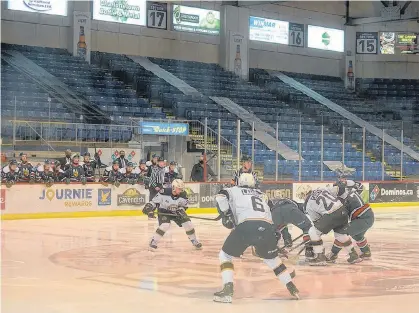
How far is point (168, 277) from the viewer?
862 cm

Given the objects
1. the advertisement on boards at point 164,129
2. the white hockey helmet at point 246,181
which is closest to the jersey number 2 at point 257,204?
→ the white hockey helmet at point 246,181

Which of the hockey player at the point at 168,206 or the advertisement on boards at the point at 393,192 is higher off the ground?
the hockey player at the point at 168,206

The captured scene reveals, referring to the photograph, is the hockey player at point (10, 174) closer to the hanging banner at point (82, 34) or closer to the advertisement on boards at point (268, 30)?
the hanging banner at point (82, 34)

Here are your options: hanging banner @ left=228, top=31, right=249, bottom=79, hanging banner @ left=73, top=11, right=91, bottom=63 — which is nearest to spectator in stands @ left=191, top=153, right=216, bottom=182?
hanging banner @ left=73, top=11, right=91, bottom=63

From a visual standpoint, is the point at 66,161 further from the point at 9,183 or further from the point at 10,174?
the point at 9,183

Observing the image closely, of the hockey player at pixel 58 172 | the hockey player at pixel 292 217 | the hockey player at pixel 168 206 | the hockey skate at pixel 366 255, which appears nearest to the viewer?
the hockey player at pixel 292 217

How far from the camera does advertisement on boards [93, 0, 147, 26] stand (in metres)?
26.4

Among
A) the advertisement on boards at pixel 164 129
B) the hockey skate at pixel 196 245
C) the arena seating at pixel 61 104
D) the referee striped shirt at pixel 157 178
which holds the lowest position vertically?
the hockey skate at pixel 196 245

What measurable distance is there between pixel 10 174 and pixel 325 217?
27.0ft

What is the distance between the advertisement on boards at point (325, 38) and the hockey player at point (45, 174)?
18228 mm

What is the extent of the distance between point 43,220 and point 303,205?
294 inches

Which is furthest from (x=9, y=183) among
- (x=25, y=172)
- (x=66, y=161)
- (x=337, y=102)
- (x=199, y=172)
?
(x=337, y=102)

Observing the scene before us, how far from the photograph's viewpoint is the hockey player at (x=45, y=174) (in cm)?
1658

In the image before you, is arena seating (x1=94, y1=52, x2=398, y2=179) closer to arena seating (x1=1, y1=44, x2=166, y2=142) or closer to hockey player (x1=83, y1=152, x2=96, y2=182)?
arena seating (x1=1, y1=44, x2=166, y2=142)
